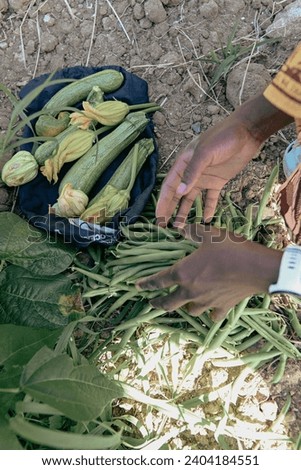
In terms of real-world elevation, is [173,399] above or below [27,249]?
below

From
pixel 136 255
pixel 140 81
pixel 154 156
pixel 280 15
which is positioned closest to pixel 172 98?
pixel 140 81

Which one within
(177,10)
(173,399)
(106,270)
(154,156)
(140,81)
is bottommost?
(173,399)

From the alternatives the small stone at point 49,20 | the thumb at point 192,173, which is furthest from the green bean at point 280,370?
the small stone at point 49,20

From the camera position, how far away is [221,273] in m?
1.26

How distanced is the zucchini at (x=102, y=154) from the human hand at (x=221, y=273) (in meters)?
0.70

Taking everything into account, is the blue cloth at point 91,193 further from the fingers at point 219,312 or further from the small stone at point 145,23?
the fingers at point 219,312

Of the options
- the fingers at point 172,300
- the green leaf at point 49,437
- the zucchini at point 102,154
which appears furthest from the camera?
the zucchini at point 102,154

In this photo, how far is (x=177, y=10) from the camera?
2.24 m

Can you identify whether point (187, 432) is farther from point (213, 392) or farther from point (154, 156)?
point (154, 156)

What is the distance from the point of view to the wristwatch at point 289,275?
123cm

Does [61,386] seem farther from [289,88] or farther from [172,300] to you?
[289,88]

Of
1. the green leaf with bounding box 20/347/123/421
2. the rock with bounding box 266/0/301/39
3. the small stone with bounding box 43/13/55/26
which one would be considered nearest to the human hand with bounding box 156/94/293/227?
the green leaf with bounding box 20/347/123/421

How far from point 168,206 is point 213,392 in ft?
1.82

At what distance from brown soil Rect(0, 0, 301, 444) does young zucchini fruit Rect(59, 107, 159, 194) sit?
13cm
